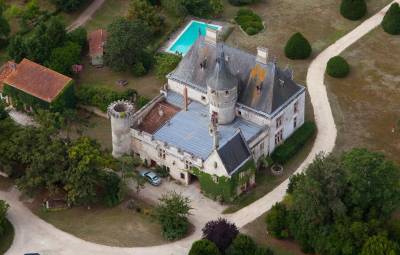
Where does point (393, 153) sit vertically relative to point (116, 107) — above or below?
below

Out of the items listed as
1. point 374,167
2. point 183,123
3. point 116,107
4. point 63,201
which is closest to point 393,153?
point 374,167

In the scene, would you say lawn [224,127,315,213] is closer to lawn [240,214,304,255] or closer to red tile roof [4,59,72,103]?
lawn [240,214,304,255]

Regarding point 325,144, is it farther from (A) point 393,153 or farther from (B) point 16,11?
(B) point 16,11

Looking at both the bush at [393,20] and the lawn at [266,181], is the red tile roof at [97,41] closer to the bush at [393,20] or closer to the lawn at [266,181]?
the lawn at [266,181]

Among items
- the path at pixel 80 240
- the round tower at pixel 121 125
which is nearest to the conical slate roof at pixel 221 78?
the round tower at pixel 121 125

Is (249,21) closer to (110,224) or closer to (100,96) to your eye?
(100,96)

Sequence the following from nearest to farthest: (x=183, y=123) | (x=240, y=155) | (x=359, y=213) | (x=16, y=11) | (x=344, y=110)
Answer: (x=359, y=213)
(x=240, y=155)
(x=183, y=123)
(x=344, y=110)
(x=16, y=11)

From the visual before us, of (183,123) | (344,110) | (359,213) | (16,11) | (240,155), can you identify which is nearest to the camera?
(359,213)

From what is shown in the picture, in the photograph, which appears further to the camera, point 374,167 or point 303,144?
point 303,144
